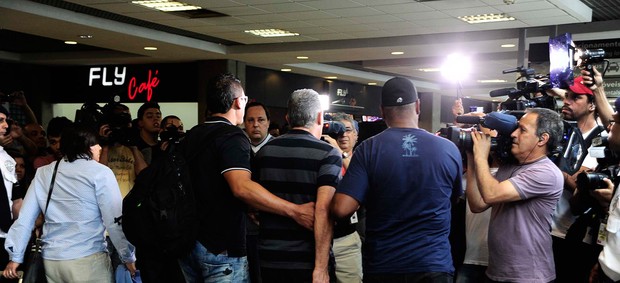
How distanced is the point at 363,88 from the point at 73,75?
7308 mm

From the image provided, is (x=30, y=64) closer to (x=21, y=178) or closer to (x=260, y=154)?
(x=21, y=178)

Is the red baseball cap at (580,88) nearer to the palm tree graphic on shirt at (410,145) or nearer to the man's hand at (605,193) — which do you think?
the man's hand at (605,193)

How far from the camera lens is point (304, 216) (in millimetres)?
3125

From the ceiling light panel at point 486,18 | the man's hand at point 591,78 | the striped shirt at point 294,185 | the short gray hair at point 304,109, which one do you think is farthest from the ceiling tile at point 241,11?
the striped shirt at point 294,185

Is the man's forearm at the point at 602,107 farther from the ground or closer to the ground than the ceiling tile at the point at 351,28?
closer to the ground

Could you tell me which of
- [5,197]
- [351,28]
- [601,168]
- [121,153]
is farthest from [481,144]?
[351,28]

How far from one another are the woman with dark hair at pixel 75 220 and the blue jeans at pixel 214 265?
0.82 meters

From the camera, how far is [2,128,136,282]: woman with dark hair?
3.90 meters

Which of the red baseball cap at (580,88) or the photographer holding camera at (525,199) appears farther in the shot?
the red baseball cap at (580,88)

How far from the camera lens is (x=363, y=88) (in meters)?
19.4

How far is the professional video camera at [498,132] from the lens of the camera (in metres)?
3.33

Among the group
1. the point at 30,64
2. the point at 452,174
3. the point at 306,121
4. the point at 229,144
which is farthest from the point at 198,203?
the point at 30,64

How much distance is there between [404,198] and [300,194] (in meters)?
0.47

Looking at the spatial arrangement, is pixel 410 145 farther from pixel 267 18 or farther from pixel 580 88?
pixel 267 18
